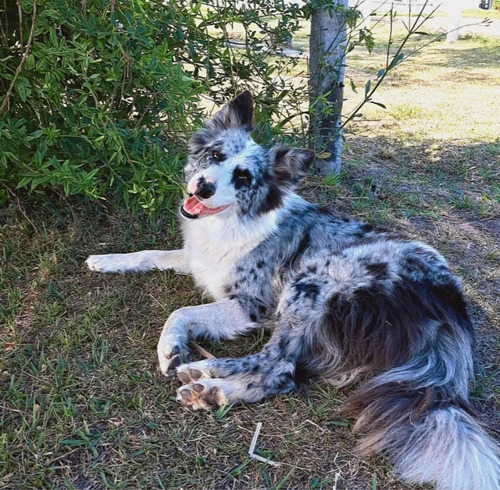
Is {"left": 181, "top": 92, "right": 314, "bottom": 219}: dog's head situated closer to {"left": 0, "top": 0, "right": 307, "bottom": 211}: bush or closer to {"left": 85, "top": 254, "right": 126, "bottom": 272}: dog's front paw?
{"left": 0, "top": 0, "right": 307, "bottom": 211}: bush

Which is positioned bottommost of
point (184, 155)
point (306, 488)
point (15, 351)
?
point (306, 488)

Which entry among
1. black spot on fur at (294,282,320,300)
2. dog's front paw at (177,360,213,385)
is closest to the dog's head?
black spot on fur at (294,282,320,300)

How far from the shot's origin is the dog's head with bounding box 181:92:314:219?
9.60ft

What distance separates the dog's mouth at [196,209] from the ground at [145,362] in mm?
555

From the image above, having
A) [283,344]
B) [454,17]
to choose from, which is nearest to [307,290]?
[283,344]

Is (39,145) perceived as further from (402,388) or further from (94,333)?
(402,388)

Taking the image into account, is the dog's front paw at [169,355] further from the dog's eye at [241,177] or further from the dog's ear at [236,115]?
the dog's ear at [236,115]

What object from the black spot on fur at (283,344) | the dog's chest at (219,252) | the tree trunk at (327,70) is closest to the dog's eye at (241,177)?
the dog's chest at (219,252)

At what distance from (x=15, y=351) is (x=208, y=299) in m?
1.07

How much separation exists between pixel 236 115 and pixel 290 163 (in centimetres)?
46

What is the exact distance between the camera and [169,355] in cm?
267

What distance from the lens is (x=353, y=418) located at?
96.5 inches

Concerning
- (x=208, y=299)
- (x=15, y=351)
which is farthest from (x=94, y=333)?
(x=208, y=299)

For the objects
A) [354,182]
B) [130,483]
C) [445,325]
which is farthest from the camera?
[354,182]
